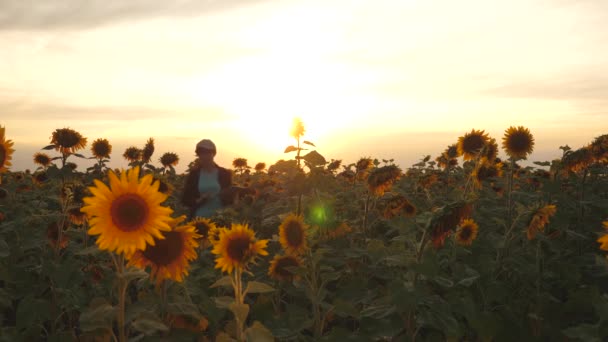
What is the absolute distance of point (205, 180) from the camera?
958 cm

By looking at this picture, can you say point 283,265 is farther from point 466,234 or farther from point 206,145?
point 206,145

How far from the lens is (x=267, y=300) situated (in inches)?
160

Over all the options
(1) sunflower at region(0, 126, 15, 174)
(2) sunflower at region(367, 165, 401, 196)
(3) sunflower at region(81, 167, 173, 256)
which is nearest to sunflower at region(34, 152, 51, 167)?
(1) sunflower at region(0, 126, 15, 174)

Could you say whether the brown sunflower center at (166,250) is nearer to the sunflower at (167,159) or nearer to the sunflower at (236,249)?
the sunflower at (236,249)

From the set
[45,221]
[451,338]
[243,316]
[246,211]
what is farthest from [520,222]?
[45,221]

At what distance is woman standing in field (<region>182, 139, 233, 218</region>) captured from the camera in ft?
30.7

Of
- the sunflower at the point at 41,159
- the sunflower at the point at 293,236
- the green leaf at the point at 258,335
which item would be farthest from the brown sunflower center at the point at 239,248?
the sunflower at the point at 41,159

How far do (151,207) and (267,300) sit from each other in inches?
78.2

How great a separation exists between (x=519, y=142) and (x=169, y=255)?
207 inches

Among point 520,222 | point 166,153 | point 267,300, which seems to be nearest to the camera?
point 267,300

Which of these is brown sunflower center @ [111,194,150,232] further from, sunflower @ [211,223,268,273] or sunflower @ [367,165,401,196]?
sunflower @ [367,165,401,196]

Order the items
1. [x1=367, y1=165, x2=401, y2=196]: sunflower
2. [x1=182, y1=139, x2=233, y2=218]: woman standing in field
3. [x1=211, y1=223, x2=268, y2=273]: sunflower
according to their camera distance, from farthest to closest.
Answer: [x1=182, y1=139, x2=233, y2=218]: woman standing in field → [x1=367, y1=165, x2=401, y2=196]: sunflower → [x1=211, y1=223, x2=268, y2=273]: sunflower

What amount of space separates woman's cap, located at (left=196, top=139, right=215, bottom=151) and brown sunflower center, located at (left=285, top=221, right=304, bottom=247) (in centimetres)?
582

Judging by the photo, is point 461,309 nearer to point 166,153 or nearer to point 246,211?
point 246,211
